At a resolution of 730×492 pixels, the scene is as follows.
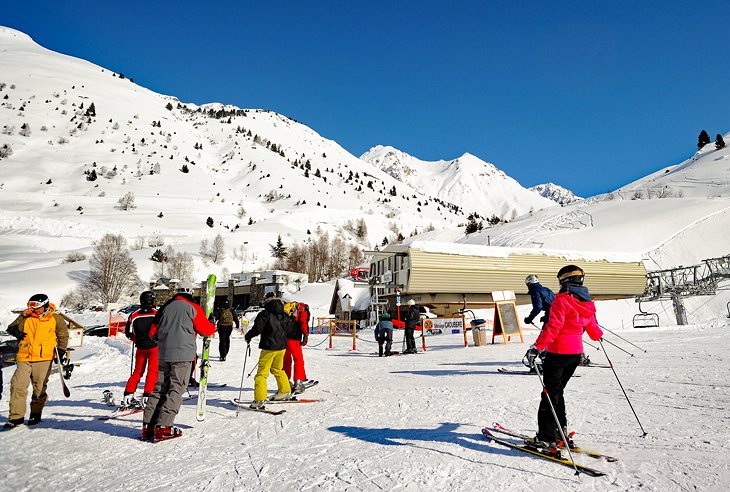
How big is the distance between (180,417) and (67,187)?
354 ft

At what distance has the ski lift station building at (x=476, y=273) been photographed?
24.5 metres

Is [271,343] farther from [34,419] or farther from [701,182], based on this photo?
→ [701,182]

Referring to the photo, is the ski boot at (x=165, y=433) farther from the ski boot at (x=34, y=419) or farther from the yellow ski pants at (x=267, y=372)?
the ski boot at (x=34, y=419)

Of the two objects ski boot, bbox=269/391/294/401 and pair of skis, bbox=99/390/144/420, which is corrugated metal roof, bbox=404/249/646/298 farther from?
pair of skis, bbox=99/390/144/420

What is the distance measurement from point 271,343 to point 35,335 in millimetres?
3135

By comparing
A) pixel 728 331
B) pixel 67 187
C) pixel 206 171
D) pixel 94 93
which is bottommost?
pixel 728 331

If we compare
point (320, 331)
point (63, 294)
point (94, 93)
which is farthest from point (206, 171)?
point (320, 331)

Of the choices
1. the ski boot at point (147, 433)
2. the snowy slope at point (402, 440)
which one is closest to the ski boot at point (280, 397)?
→ the snowy slope at point (402, 440)

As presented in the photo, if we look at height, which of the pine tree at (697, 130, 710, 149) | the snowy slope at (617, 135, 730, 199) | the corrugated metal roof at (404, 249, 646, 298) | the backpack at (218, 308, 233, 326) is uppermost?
the pine tree at (697, 130, 710, 149)

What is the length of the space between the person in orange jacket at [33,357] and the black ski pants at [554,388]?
6224mm

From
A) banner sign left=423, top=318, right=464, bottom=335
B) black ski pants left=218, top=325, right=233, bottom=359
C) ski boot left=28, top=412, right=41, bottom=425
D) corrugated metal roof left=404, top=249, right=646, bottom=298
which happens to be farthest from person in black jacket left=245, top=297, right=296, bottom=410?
corrugated metal roof left=404, top=249, right=646, bottom=298

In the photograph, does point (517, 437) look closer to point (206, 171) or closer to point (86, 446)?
point (86, 446)

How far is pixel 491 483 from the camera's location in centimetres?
320

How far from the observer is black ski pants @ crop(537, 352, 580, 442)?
3793 millimetres
